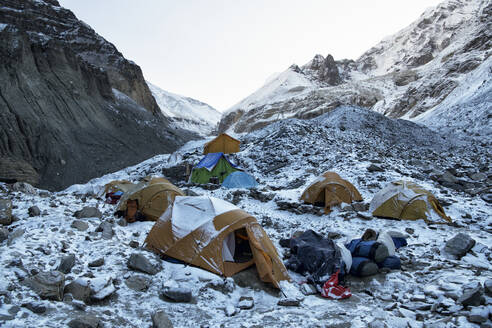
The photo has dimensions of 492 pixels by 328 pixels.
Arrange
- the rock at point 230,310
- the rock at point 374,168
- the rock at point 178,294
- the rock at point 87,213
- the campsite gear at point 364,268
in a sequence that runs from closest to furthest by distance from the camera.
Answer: the rock at point 230,310, the rock at point 178,294, the campsite gear at point 364,268, the rock at point 87,213, the rock at point 374,168

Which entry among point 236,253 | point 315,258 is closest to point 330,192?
point 315,258

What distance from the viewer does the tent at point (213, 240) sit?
5996 millimetres

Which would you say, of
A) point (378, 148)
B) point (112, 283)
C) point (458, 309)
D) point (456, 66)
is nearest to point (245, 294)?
point (112, 283)

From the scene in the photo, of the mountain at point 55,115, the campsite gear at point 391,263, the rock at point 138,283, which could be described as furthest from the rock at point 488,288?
the mountain at point 55,115

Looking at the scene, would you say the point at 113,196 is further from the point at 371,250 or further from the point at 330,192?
the point at 371,250

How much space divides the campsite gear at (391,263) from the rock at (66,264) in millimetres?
6537

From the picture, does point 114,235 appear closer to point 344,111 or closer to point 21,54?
point 344,111

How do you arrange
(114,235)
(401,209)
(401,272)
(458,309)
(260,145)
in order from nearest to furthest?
(458,309) → (401,272) → (114,235) → (401,209) → (260,145)

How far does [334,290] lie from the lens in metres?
5.56

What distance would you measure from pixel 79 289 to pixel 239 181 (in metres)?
12.3

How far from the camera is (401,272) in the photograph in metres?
6.24

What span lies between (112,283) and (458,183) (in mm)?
15559

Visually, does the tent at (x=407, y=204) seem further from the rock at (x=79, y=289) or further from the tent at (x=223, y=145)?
the tent at (x=223, y=145)

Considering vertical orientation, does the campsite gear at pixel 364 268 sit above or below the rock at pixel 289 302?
above
